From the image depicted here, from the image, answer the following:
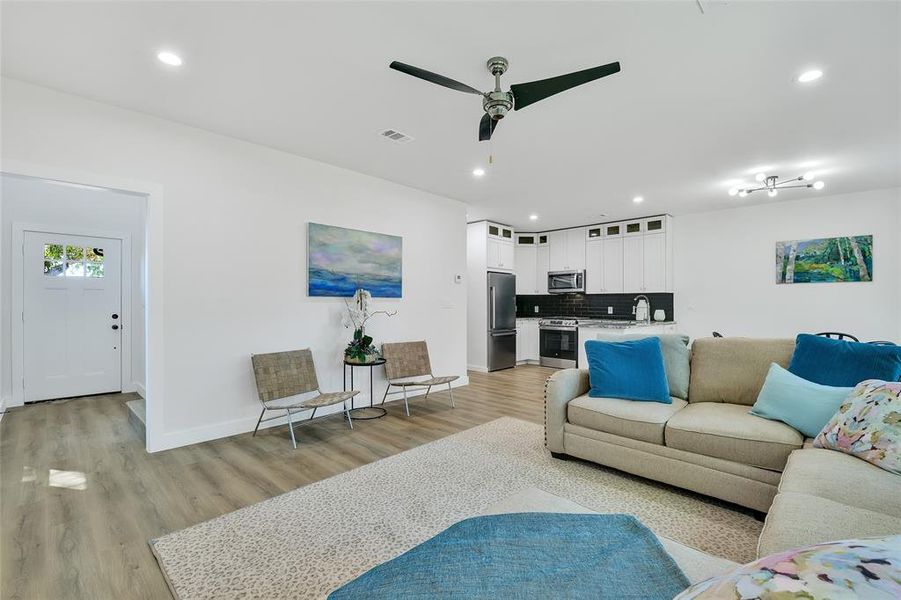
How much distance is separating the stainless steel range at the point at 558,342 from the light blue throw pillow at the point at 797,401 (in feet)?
15.6

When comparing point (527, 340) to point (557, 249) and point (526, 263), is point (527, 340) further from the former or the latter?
point (557, 249)

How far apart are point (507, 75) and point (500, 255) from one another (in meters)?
4.90

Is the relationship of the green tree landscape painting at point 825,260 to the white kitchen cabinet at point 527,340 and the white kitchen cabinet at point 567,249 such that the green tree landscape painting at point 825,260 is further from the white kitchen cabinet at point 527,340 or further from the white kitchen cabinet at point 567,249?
the white kitchen cabinet at point 527,340

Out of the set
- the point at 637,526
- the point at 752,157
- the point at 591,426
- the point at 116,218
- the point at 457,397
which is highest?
the point at 752,157

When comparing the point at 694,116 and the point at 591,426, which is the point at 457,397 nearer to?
the point at 591,426

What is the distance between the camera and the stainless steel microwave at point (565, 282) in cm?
777

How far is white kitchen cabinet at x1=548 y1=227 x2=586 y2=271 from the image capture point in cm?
780

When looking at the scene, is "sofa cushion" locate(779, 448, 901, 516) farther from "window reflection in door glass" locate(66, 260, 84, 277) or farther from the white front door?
"window reflection in door glass" locate(66, 260, 84, 277)

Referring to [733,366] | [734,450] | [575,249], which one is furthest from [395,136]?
[575,249]

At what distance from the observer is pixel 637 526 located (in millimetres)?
1073

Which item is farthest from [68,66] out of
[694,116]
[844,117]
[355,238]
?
[844,117]

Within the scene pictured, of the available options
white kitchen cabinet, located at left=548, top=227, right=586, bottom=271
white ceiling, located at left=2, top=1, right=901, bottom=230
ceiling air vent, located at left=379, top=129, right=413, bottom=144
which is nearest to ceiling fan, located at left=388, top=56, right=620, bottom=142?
white ceiling, located at left=2, top=1, right=901, bottom=230

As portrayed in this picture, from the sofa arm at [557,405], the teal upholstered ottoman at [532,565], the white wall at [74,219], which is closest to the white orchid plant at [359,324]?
the sofa arm at [557,405]

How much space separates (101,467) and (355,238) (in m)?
2.99
